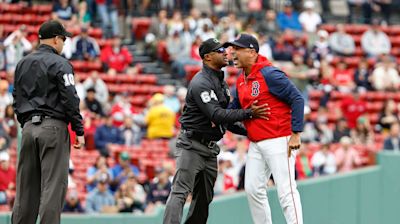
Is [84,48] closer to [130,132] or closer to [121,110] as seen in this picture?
[121,110]

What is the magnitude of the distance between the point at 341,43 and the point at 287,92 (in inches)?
594

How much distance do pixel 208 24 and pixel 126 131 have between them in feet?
15.3

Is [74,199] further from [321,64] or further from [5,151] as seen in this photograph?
[321,64]

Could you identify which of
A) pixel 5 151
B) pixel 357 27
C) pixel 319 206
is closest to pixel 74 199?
pixel 5 151

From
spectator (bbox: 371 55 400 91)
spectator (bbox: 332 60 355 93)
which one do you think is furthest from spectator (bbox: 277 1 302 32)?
spectator (bbox: 371 55 400 91)

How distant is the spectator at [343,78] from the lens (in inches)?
929

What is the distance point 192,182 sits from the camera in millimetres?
10633

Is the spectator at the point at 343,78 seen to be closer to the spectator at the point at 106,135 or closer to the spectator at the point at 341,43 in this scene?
the spectator at the point at 341,43

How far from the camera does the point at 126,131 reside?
19.4 m

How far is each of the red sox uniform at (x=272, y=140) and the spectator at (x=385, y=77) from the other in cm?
1359

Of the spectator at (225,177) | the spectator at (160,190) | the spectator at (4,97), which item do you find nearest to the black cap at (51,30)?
the spectator at (225,177)

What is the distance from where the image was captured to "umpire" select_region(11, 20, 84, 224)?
9984mm

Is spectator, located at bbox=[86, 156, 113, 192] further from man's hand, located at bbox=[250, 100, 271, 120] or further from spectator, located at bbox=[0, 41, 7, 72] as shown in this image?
man's hand, located at bbox=[250, 100, 271, 120]

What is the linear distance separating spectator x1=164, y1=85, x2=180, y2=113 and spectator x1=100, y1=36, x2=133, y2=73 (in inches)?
52.4
